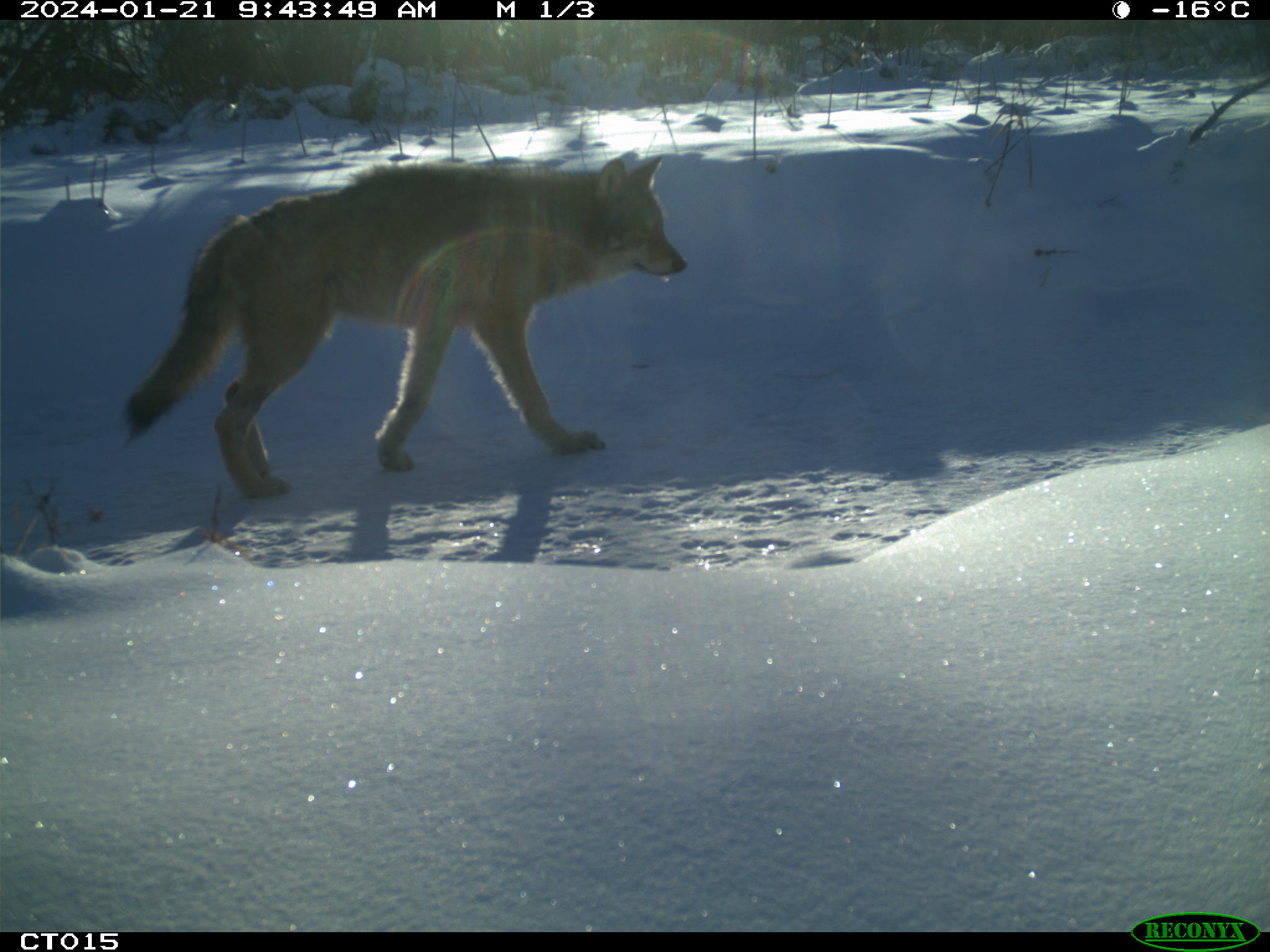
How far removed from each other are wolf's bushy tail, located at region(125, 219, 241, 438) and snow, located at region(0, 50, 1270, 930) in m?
0.45

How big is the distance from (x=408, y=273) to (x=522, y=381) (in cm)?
69

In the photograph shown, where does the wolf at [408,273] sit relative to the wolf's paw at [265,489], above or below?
above

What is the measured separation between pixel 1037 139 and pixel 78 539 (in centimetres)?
661

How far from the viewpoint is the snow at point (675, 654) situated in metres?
0.91

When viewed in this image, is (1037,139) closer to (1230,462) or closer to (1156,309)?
(1156,309)

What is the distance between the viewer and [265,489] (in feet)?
10.6

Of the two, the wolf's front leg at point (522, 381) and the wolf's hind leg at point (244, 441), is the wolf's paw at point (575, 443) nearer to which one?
the wolf's front leg at point (522, 381)
